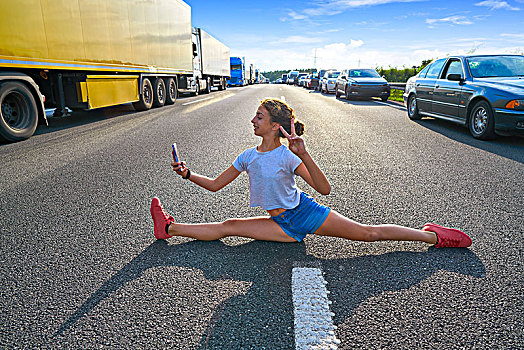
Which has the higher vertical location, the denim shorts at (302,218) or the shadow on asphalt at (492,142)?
the denim shorts at (302,218)

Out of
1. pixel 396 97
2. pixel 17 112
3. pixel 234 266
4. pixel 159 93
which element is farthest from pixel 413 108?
pixel 396 97

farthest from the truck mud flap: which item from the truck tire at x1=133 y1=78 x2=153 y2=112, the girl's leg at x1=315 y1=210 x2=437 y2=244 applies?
the girl's leg at x1=315 y1=210 x2=437 y2=244

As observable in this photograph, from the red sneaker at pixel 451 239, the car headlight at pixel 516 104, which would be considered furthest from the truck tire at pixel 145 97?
the red sneaker at pixel 451 239

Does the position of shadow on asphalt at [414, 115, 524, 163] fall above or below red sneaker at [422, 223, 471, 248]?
below

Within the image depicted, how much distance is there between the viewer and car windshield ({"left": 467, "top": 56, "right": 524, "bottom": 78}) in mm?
8469

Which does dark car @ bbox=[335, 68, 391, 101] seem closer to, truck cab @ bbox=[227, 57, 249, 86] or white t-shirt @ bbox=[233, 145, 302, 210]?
white t-shirt @ bbox=[233, 145, 302, 210]

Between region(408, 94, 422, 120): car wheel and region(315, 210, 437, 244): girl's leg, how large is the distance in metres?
9.12

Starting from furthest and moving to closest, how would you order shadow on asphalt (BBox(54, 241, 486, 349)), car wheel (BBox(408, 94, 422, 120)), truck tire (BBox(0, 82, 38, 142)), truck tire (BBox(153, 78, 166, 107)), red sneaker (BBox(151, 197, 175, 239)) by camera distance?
1. truck tire (BBox(153, 78, 166, 107))
2. car wheel (BBox(408, 94, 422, 120))
3. truck tire (BBox(0, 82, 38, 142))
4. red sneaker (BBox(151, 197, 175, 239))
5. shadow on asphalt (BBox(54, 241, 486, 349))

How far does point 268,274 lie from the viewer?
2.61 meters

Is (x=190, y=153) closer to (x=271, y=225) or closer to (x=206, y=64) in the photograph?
(x=271, y=225)

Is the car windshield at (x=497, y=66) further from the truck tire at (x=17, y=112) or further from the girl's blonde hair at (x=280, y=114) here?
the truck tire at (x=17, y=112)

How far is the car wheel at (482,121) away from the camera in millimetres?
7758

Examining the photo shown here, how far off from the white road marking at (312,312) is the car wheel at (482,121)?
262 inches

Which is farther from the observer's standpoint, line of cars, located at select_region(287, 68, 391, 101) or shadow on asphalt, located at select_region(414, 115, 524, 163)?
line of cars, located at select_region(287, 68, 391, 101)
